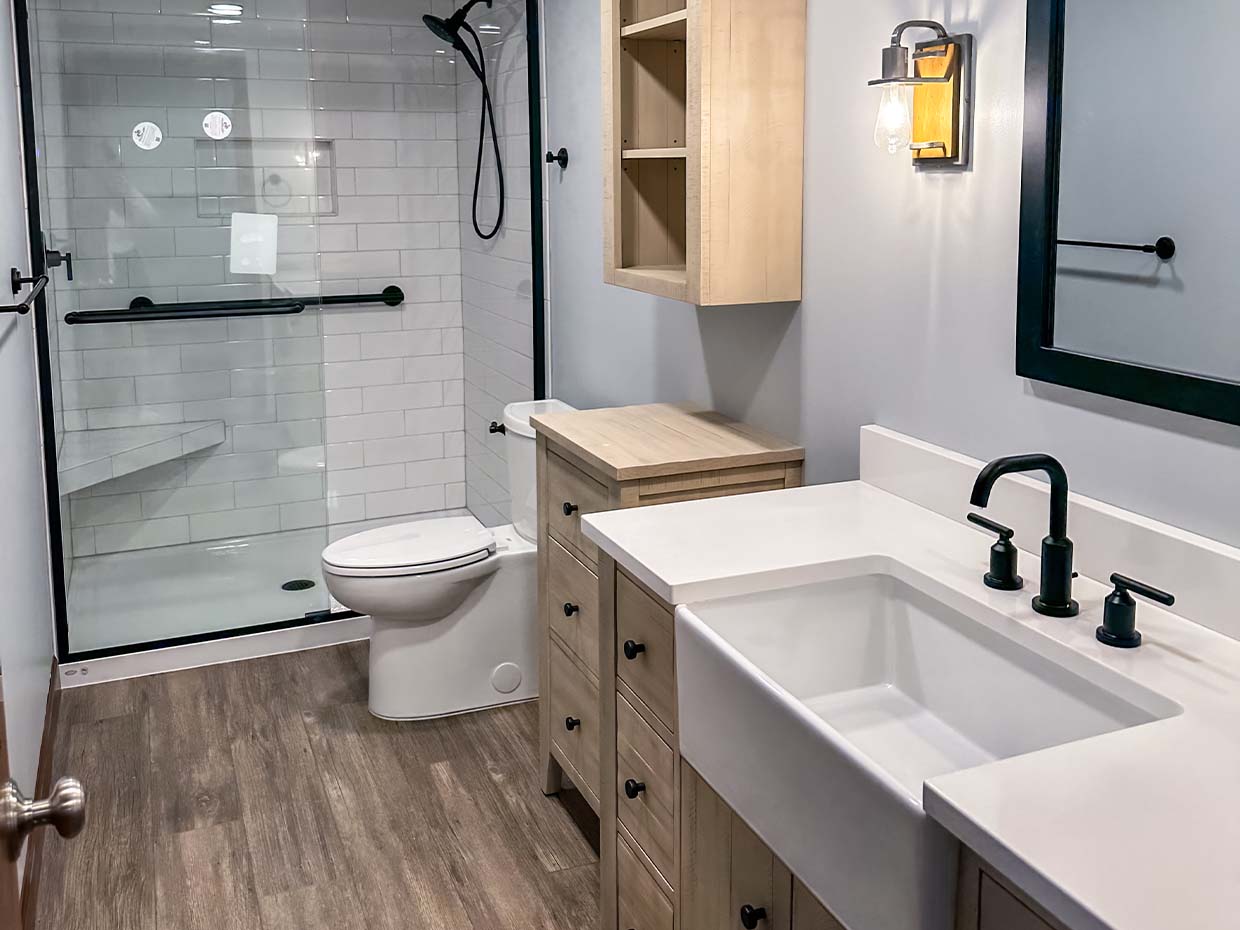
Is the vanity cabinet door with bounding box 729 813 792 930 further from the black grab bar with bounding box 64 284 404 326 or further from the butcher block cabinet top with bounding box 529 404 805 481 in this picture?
the black grab bar with bounding box 64 284 404 326

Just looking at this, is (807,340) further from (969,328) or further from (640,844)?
(640,844)

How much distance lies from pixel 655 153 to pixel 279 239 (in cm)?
159

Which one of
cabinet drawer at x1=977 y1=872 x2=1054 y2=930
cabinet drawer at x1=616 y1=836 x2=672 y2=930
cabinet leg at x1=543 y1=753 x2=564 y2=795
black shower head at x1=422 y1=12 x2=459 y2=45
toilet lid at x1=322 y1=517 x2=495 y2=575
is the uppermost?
black shower head at x1=422 y1=12 x2=459 y2=45

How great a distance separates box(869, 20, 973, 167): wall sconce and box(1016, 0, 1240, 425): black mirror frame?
140 mm

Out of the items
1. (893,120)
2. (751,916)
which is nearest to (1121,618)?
(751,916)

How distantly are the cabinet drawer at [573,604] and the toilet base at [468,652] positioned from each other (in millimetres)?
534

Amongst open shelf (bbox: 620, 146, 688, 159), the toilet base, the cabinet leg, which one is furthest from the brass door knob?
the toilet base

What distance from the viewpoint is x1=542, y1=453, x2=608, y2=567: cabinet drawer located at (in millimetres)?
2408

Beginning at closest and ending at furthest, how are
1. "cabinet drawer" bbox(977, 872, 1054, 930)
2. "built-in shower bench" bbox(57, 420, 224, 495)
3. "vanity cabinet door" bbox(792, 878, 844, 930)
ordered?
1. "cabinet drawer" bbox(977, 872, 1054, 930)
2. "vanity cabinet door" bbox(792, 878, 844, 930)
3. "built-in shower bench" bbox(57, 420, 224, 495)

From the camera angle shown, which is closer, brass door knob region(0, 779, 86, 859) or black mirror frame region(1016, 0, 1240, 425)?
brass door knob region(0, 779, 86, 859)

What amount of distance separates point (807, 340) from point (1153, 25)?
962 mm

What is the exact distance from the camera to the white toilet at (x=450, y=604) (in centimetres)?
312

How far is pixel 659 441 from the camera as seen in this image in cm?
244

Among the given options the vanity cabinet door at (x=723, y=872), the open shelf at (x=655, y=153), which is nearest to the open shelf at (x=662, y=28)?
the open shelf at (x=655, y=153)
